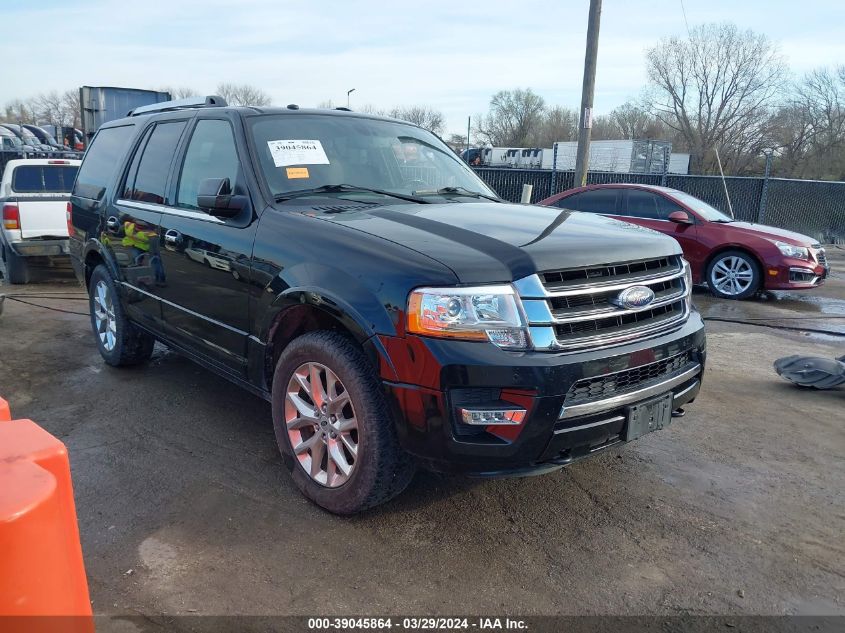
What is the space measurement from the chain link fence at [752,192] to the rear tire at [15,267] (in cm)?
975

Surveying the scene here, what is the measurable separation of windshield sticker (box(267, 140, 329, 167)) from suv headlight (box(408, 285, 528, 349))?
150cm

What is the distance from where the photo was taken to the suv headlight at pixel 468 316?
8.96 feet

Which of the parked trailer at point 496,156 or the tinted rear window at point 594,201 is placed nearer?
the tinted rear window at point 594,201

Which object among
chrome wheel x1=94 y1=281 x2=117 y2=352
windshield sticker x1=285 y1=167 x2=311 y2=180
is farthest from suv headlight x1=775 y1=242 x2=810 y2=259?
chrome wheel x1=94 y1=281 x2=117 y2=352

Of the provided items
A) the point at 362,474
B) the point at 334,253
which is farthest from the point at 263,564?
the point at 334,253

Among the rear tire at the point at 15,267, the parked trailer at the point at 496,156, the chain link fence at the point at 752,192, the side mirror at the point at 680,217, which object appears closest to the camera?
the rear tire at the point at 15,267

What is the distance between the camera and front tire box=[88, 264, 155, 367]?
5.28 meters

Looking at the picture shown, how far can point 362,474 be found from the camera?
299 centimetres

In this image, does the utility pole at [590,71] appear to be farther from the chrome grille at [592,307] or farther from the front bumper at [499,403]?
the front bumper at [499,403]

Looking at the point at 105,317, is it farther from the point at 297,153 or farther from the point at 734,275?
the point at 734,275

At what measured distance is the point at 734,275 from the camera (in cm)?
944

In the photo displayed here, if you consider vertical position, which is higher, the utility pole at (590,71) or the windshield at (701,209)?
the utility pole at (590,71)

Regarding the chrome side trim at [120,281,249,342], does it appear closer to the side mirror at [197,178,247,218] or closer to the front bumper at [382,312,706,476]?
the side mirror at [197,178,247,218]

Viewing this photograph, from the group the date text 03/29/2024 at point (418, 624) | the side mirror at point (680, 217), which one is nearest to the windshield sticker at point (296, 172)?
the date text 03/29/2024 at point (418, 624)
